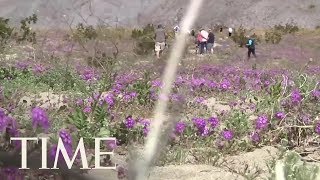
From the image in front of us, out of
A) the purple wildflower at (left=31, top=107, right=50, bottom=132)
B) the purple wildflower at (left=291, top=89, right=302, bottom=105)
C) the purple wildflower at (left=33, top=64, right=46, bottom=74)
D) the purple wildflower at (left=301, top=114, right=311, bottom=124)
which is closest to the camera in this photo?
the purple wildflower at (left=31, top=107, right=50, bottom=132)

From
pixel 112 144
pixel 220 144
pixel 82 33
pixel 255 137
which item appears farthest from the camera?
pixel 82 33

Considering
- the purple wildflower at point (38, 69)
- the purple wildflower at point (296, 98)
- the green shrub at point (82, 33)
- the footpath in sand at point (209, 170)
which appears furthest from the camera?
the green shrub at point (82, 33)

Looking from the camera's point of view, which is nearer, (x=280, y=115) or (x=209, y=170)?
(x=209, y=170)

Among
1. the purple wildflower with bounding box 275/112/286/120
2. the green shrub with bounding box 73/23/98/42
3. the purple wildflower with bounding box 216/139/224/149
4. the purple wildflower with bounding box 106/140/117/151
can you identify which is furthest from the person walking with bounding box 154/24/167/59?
the purple wildflower with bounding box 106/140/117/151

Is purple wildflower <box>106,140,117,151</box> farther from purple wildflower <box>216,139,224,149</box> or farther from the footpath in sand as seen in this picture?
purple wildflower <box>216,139,224,149</box>

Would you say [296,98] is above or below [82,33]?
below

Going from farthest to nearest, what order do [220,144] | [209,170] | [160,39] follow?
[160,39] → [220,144] → [209,170]

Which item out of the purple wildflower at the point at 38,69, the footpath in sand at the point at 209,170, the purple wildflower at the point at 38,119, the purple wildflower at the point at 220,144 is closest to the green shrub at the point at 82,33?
the purple wildflower at the point at 38,69

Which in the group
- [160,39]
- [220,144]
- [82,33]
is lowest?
[220,144]

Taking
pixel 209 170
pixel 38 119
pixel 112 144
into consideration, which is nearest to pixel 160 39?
pixel 112 144

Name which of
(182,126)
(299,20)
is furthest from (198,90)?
(299,20)

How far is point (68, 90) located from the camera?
8969 mm

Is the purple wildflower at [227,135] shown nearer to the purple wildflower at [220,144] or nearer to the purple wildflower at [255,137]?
the purple wildflower at [220,144]

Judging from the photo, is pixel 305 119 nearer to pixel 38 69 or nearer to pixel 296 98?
pixel 296 98
